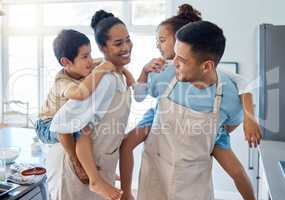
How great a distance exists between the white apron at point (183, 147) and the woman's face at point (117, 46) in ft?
0.65

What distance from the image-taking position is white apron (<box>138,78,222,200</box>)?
115 cm

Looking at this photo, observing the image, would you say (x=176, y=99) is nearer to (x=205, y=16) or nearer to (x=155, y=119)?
(x=155, y=119)

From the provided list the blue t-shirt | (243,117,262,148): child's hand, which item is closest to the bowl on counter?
the blue t-shirt

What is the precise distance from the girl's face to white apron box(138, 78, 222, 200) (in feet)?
0.51

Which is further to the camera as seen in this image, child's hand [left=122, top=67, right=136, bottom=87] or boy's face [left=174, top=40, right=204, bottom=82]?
child's hand [left=122, top=67, right=136, bottom=87]

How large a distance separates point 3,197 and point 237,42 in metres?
2.49

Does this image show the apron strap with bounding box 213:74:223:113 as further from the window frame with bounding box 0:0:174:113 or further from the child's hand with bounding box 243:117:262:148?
the window frame with bounding box 0:0:174:113

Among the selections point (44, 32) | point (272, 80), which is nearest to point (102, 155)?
point (272, 80)

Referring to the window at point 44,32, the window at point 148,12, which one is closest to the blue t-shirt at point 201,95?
the window at point 44,32

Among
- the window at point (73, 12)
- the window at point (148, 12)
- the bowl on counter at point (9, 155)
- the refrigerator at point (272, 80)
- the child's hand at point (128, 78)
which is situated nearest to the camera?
the child's hand at point (128, 78)

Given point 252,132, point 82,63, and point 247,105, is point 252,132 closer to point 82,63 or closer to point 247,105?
point 247,105

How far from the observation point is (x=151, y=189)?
124cm

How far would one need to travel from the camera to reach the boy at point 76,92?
111 centimetres

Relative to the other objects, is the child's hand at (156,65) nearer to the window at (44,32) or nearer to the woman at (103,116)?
the woman at (103,116)
